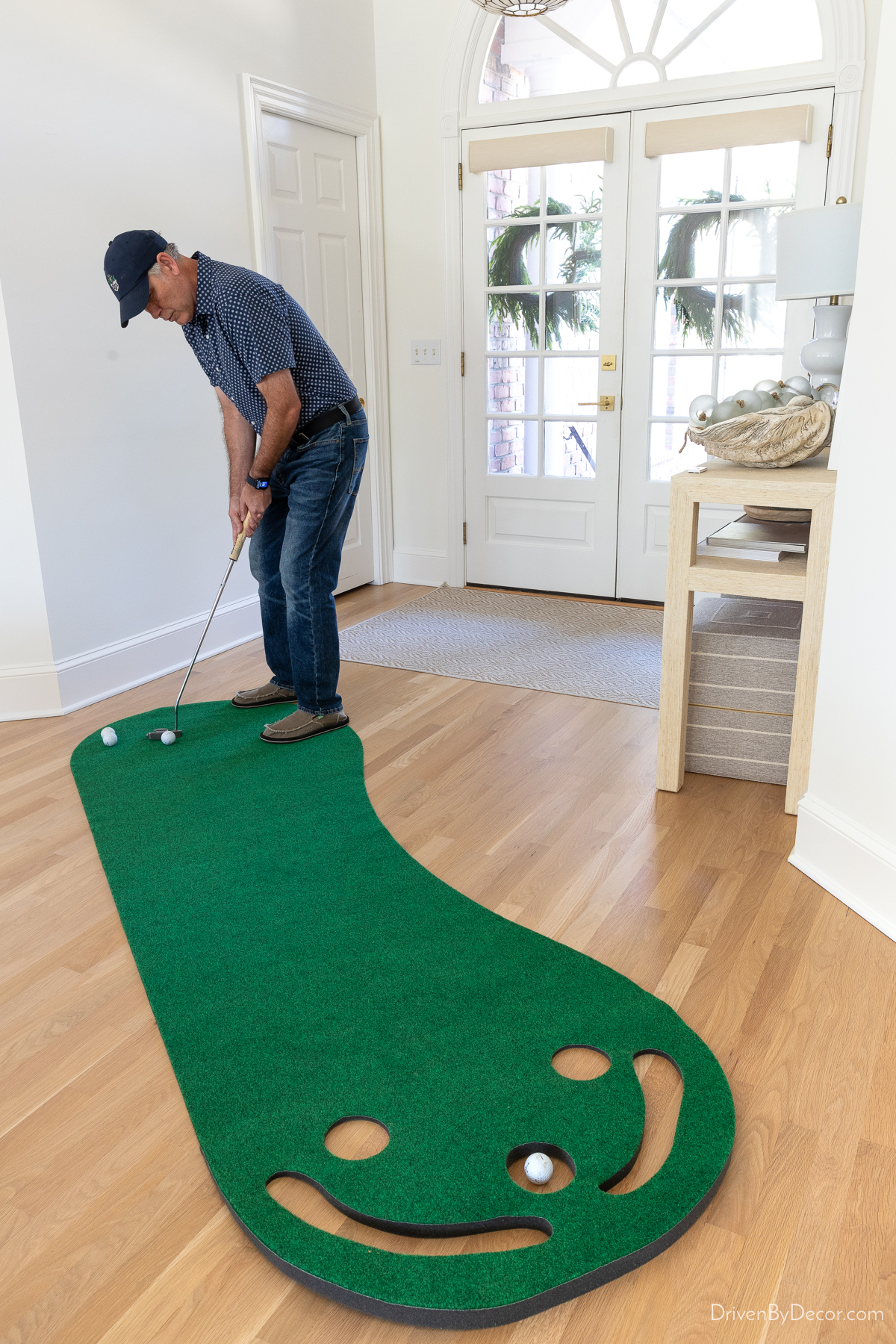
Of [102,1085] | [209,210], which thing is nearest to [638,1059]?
[102,1085]

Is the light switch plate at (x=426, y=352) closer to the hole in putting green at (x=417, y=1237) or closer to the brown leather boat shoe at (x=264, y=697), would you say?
the brown leather boat shoe at (x=264, y=697)

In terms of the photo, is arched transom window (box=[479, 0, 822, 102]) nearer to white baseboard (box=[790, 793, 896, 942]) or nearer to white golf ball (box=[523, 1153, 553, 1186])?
white baseboard (box=[790, 793, 896, 942])

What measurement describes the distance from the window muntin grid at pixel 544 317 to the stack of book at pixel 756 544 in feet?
6.12

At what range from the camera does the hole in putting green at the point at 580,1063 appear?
1.58m

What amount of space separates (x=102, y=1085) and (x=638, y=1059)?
0.88 m

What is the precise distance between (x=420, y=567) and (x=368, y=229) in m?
1.62

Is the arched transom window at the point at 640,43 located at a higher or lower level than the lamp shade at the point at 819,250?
higher

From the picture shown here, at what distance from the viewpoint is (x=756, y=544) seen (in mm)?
2572

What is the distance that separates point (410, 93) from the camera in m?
4.49

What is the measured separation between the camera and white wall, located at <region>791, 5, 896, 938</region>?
1842mm

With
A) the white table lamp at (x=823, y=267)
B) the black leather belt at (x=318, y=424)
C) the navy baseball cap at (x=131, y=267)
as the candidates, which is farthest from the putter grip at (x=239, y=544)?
the white table lamp at (x=823, y=267)

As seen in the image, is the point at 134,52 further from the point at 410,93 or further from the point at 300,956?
the point at 300,956

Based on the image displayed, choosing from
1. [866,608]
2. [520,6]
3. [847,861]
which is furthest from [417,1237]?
[520,6]

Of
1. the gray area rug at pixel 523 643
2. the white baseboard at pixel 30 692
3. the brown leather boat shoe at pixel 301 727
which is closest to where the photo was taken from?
the brown leather boat shoe at pixel 301 727
